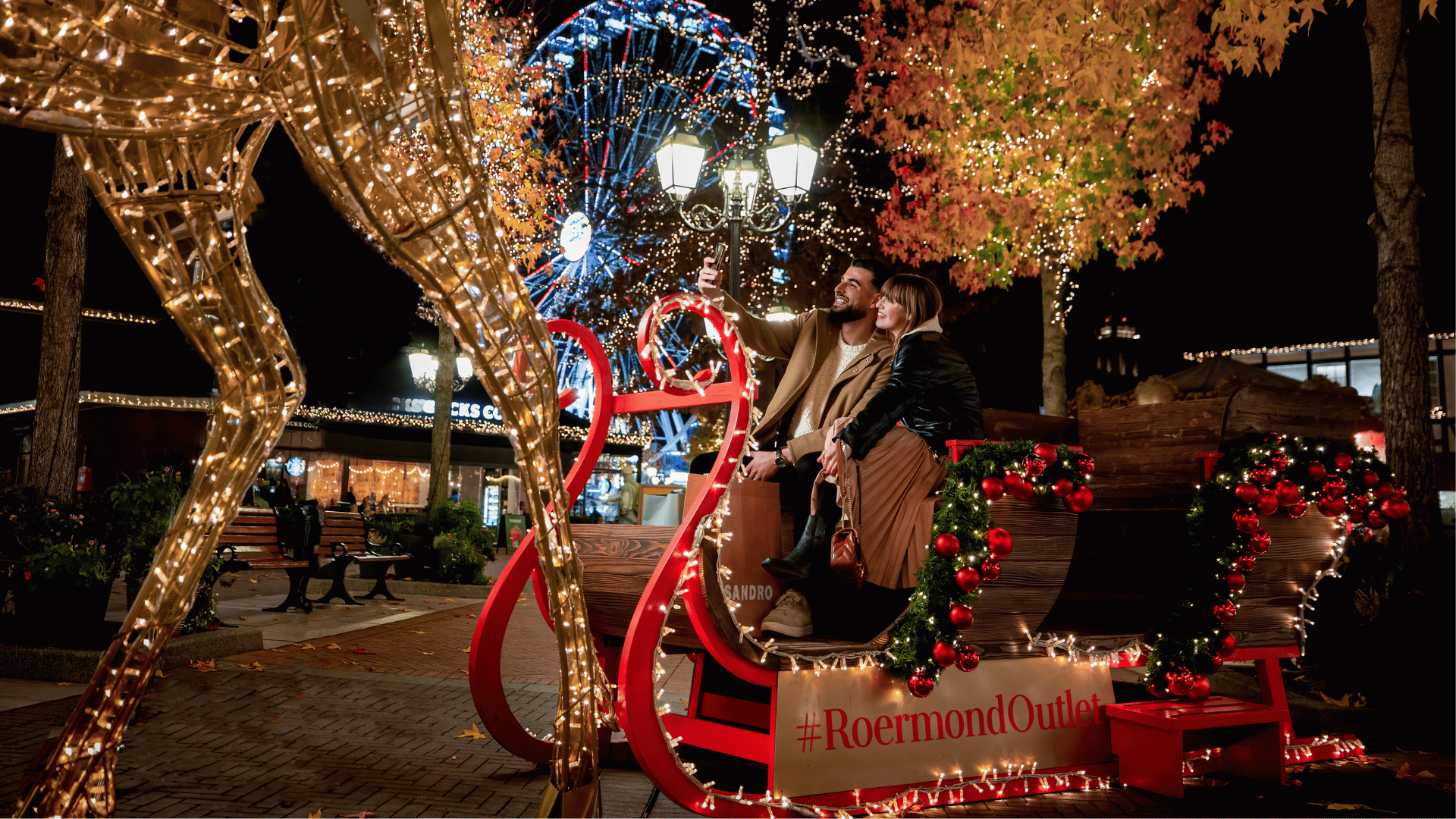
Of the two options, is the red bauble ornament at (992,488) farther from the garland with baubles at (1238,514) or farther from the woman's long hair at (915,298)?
the garland with baubles at (1238,514)

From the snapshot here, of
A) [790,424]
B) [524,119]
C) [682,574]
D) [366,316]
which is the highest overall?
[524,119]

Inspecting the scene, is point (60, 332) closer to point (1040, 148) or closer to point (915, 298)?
point (915, 298)

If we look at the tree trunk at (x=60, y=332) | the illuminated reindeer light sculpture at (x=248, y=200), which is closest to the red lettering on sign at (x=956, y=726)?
the illuminated reindeer light sculpture at (x=248, y=200)

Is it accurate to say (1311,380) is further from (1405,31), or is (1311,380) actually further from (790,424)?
(790,424)

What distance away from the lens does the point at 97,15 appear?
2.01 meters

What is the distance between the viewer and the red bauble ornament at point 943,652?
11.7ft

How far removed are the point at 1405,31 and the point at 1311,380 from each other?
6.05m

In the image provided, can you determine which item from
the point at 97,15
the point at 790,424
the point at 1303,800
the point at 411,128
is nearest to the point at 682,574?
the point at 790,424

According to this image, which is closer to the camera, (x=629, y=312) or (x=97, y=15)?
(x=97, y=15)

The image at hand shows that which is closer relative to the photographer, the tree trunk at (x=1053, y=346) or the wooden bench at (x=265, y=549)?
the wooden bench at (x=265, y=549)

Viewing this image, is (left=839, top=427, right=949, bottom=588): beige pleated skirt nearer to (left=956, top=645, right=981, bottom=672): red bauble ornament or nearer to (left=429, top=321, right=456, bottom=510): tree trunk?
(left=956, top=645, right=981, bottom=672): red bauble ornament

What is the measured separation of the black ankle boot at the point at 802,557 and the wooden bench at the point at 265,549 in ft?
23.3

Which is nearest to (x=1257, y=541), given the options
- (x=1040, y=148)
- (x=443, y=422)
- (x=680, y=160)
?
(x=680, y=160)

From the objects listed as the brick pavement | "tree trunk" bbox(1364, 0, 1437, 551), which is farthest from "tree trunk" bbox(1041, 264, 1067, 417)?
the brick pavement
